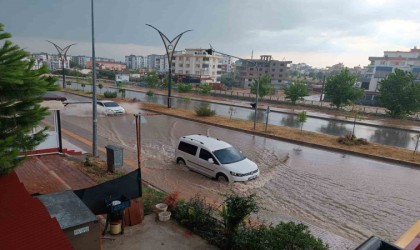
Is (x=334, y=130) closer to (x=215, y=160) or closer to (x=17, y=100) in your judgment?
(x=215, y=160)

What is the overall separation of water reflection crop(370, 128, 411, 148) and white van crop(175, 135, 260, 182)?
1489 centimetres

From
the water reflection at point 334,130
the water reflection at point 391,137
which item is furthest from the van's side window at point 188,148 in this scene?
the water reflection at point 391,137

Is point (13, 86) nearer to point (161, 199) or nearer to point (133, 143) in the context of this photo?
point (161, 199)

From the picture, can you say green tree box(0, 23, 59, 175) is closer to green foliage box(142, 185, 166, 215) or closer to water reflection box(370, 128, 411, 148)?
green foliage box(142, 185, 166, 215)

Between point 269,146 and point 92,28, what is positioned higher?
point 92,28

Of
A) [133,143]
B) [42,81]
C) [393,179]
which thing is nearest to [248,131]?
[133,143]

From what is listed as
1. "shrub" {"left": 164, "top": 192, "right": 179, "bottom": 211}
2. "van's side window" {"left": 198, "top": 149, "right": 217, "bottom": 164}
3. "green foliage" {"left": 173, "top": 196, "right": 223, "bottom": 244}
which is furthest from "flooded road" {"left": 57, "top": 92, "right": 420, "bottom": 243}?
"green foliage" {"left": 173, "top": 196, "right": 223, "bottom": 244}

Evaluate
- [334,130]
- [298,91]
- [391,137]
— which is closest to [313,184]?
[334,130]

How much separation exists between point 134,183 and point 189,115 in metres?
19.9

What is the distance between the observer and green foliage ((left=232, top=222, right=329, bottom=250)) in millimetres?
5578

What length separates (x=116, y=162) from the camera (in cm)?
1085

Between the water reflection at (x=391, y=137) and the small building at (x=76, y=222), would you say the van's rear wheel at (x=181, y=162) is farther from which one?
the water reflection at (x=391, y=137)

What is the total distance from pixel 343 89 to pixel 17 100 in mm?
39172

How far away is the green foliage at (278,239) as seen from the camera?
5578 millimetres
